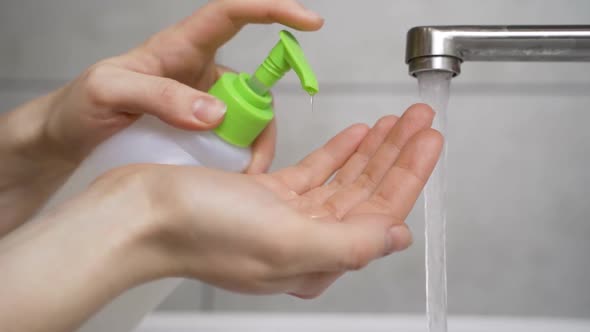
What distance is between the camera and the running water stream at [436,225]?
451mm

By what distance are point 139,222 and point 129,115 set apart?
0.15 metres

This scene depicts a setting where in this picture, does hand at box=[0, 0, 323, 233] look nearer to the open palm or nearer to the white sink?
the open palm

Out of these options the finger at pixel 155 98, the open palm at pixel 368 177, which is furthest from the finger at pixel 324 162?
the finger at pixel 155 98

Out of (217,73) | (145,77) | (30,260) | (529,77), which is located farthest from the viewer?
(529,77)

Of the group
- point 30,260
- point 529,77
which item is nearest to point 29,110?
point 30,260

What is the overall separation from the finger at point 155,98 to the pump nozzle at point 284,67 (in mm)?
34

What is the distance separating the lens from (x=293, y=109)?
67 centimetres

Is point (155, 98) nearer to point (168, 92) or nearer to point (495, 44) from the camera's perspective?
point (168, 92)

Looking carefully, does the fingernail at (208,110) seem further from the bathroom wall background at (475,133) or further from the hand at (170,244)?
the bathroom wall background at (475,133)

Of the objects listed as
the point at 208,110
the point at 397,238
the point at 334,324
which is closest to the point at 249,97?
the point at 208,110

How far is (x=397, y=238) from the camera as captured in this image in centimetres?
32

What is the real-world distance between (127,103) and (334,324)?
1.06ft

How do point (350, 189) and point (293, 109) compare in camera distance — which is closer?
point (350, 189)

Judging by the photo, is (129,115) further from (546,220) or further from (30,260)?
(546,220)
